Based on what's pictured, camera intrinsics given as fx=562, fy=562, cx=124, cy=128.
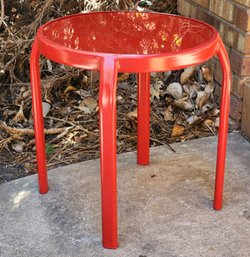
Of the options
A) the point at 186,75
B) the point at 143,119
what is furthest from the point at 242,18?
the point at 143,119

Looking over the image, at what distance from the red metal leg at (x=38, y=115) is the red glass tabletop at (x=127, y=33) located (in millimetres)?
107

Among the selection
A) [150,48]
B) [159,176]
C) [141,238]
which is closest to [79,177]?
[159,176]

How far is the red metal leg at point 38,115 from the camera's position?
193 cm

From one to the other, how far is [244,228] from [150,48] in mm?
686

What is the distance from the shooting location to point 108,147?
167cm

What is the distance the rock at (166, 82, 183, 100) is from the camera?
278 centimetres

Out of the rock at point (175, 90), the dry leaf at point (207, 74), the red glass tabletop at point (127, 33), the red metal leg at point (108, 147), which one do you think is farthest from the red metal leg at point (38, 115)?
the dry leaf at point (207, 74)

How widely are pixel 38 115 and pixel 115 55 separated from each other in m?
0.51

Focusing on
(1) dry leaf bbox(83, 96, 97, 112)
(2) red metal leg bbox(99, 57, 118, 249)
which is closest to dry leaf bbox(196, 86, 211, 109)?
(1) dry leaf bbox(83, 96, 97, 112)

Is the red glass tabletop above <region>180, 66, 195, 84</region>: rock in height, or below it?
above

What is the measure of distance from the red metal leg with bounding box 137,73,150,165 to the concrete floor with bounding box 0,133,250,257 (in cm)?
5

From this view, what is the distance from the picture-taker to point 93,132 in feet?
8.52

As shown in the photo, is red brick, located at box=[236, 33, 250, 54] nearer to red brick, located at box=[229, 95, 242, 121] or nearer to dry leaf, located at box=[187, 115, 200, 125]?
red brick, located at box=[229, 95, 242, 121]

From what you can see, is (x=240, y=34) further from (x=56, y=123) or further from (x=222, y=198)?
(x=56, y=123)
